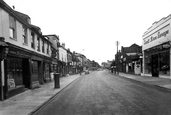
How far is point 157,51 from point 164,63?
3233mm

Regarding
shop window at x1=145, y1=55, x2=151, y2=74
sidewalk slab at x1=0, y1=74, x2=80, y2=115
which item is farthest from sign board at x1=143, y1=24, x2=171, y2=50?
sidewalk slab at x1=0, y1=74, x2=80, y2=115

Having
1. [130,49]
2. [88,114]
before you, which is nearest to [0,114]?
[88,114]

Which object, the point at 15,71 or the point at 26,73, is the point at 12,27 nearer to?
the point at 15,71

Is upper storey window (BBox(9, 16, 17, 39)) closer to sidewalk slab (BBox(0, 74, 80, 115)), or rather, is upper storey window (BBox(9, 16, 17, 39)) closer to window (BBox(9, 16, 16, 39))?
window (BBox(9, 16, 16, 39))

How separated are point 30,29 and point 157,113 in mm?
14067

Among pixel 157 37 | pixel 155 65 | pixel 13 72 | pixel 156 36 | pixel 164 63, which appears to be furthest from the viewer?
pixel 155 65

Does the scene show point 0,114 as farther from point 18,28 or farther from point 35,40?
point 35,40

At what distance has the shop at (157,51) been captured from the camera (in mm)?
22464

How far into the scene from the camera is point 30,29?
16.3m

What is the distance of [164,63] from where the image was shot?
23.2m

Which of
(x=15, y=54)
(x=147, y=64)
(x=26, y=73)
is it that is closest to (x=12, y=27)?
(x=15, y=54)

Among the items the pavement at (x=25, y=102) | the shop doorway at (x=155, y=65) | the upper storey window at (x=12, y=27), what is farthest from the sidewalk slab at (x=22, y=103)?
the shop doorway at (x=155, y=65)

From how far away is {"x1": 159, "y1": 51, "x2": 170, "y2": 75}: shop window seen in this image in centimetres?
2215

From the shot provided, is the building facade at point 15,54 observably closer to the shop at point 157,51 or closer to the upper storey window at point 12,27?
the upper storey window at point 12,27
